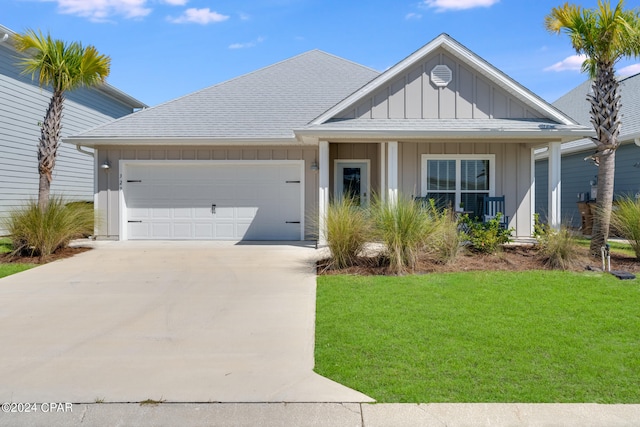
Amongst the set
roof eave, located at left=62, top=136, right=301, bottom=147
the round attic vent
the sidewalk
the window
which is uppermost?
the round attic vent

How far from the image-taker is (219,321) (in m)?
5.54

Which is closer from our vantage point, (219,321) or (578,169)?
(219,321)

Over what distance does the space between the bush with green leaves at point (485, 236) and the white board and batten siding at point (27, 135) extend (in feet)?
37.6

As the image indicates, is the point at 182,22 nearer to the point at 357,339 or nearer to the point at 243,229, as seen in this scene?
the point at 243,229

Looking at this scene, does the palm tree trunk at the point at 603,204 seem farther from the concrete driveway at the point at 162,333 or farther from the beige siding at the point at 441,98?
the concrete driveway at the point at 162,333

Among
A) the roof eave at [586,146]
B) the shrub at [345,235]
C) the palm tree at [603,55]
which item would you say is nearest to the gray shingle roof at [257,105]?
the shrub at [345,235]

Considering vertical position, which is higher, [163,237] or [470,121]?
[470,121]

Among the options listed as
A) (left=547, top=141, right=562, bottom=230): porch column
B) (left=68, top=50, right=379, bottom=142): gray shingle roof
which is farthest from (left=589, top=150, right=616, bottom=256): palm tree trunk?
(left=68, top=50, right=379, bottom=142): gray shingle roof

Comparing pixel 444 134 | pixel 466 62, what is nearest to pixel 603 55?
pixel 466 62

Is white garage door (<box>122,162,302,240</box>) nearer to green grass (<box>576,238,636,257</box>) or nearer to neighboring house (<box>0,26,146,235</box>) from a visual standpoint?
neighboring house (<box>0,26,146,235</box>)

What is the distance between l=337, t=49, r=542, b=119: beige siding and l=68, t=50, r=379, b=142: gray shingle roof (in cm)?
268

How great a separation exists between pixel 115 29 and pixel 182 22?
1873mm

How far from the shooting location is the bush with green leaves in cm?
898

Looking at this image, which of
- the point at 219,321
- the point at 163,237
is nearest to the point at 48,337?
the point at 219,321
